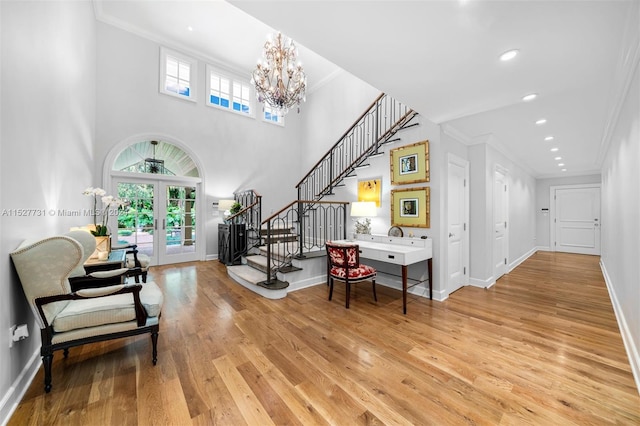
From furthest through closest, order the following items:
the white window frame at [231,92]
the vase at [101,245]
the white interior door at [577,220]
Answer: the white interior door at [577,220] < the white window frame at [231,92] < the vase at [101,245]

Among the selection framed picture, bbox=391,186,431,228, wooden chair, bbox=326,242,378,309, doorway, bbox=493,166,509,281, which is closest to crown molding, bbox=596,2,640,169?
doorway, bbox=493,166,509,281

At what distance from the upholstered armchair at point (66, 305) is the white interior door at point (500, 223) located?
5411 millimetres

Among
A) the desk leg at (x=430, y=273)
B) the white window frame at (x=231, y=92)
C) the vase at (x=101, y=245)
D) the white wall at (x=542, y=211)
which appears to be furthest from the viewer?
the white wall at (x=542, y=211)

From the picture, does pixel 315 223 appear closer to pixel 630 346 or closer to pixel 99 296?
pixel 99 296

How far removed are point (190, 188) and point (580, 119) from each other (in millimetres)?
7824

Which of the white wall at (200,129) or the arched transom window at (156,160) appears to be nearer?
the white wall at (200,129)

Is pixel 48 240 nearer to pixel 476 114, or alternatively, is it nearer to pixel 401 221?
pixel 401 221

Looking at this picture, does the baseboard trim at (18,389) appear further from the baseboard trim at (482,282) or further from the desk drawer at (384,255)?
the baseboard trim at (482,282)

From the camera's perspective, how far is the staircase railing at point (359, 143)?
15.3 ft

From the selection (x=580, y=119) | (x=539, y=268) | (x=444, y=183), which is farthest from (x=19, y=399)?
(x=539, y=268)

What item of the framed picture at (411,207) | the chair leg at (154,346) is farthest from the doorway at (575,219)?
the chair leg at (154,346)

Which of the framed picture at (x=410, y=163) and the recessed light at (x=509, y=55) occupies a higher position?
the recessed light at (x=509, y=55)

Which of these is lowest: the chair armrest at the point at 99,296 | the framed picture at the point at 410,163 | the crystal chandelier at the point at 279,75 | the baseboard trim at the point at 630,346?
the baseboard trim at the point at 630,346

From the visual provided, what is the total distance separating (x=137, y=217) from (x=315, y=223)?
420 cm
